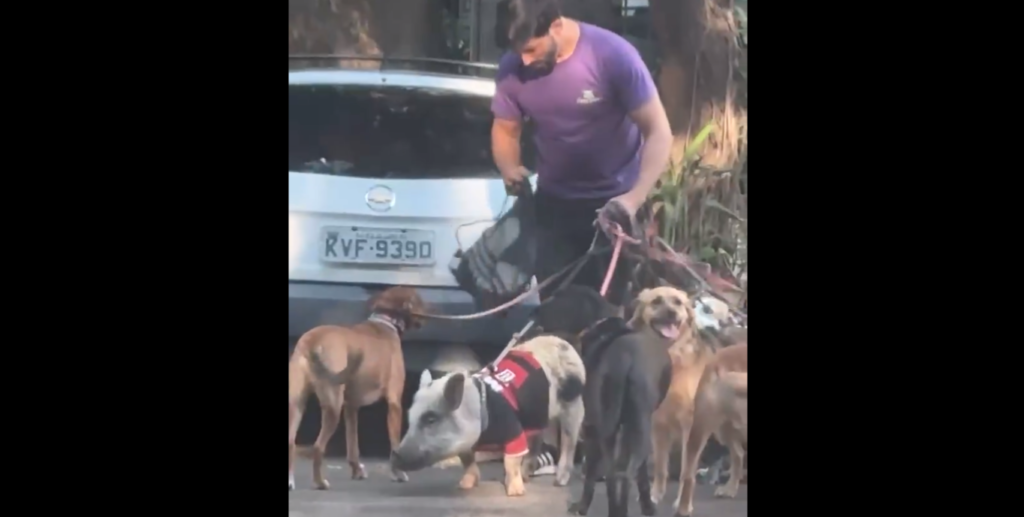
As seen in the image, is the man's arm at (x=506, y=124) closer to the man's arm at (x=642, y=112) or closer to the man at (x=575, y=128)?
the man at (x=575, y=128)

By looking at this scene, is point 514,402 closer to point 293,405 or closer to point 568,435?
point 568,435

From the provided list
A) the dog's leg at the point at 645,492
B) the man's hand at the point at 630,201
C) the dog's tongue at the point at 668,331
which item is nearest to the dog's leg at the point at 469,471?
the dog's leg at the point at 645,492

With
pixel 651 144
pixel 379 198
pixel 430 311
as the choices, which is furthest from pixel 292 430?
pixel 651 144

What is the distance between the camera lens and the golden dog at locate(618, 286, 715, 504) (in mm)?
3914

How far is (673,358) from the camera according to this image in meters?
3.93

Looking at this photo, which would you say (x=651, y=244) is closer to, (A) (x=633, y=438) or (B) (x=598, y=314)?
(B) (x=598, y=314)

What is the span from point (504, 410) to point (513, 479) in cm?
26

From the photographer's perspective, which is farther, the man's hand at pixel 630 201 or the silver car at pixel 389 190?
the man's hand at pixel 630 201

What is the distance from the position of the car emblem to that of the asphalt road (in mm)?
964

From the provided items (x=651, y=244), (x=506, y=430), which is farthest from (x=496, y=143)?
(x=506, y=430)

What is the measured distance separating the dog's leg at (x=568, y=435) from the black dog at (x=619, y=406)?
0.10ft

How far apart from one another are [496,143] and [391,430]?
1157 millimetres

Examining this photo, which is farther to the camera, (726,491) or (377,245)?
(726,491)

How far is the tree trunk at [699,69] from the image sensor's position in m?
3.89
